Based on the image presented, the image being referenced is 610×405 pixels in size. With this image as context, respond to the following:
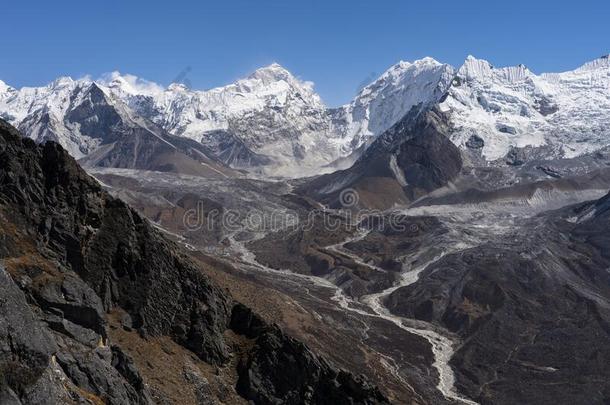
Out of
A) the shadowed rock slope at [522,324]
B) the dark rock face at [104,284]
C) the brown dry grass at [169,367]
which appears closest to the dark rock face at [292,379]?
the dark rock face at [104,284]

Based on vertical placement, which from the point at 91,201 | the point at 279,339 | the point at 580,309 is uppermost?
the point at 580,309

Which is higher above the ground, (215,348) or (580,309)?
(580,309)

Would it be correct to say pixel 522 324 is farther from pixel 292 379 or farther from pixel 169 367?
pixel 169 367

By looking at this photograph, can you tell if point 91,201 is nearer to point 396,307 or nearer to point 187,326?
point 187,326

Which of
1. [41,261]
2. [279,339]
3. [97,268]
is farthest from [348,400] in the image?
[41,261]

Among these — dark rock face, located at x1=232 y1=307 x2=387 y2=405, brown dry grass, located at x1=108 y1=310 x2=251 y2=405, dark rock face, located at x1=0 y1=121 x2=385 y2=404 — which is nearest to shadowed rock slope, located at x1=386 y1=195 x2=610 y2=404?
dark rock face, located at x1=232 y1=307 x2=387 y2=405

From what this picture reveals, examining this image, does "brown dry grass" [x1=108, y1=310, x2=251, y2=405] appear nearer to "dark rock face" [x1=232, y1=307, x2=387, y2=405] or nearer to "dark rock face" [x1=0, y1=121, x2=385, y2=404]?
"dark rock face" [x1=0, y1=121, x2=385, y2=404]

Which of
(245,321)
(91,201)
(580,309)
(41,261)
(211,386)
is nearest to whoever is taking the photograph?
(41,261)

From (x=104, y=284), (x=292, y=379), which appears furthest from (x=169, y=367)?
(x=292, y=379)

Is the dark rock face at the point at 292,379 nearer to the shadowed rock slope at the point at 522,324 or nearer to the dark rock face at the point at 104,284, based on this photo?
the dark rock face at the point at 104,284
